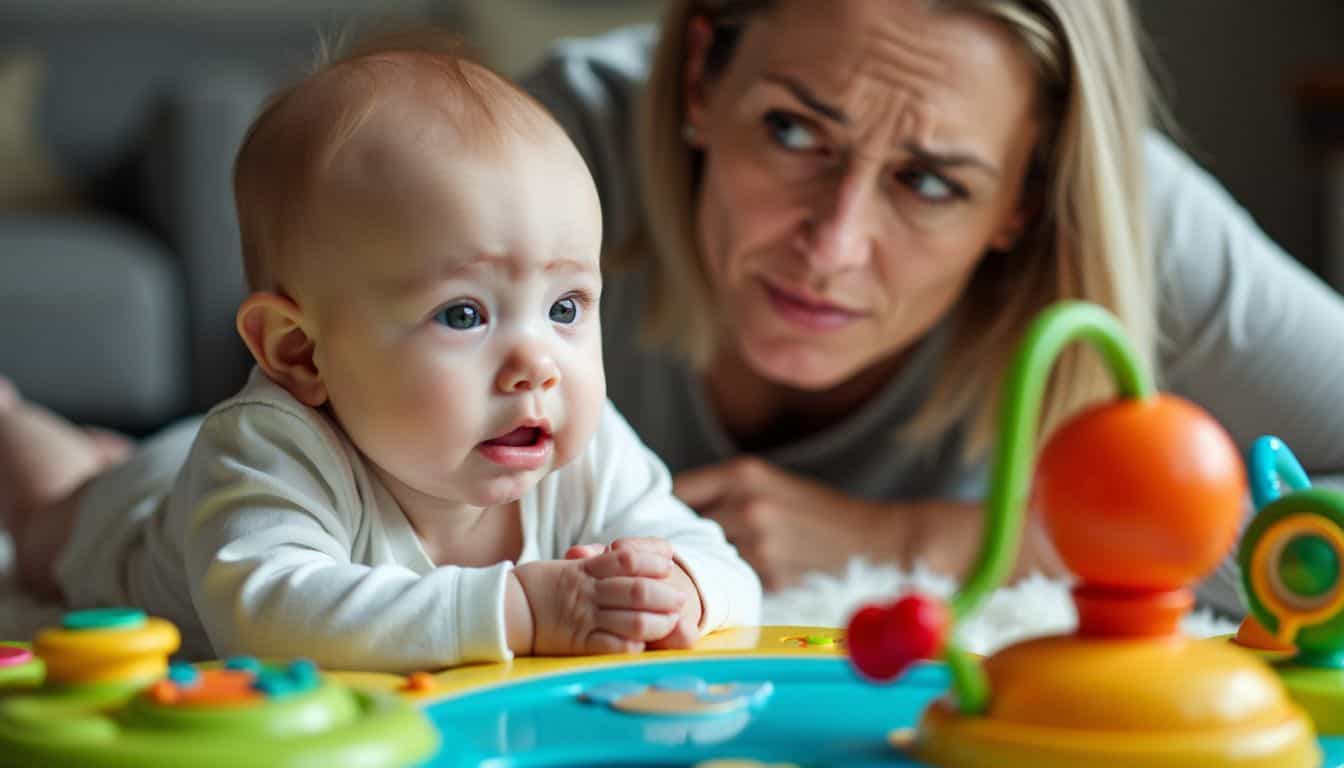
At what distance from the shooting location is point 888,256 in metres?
1.38

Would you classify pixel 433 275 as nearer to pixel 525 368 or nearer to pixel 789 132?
pixel 525 368

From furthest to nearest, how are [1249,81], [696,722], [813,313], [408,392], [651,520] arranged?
[1249,81], [813,313], [651,520], [408,392], [696,722]

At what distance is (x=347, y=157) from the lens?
2.69ft

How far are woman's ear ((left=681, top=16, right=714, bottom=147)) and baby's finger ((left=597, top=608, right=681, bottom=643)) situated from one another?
0.80 m

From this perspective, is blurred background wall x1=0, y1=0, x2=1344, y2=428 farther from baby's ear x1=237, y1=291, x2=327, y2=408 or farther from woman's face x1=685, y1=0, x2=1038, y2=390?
baby's ear x1=237, y1=291, x2=327, y2=408

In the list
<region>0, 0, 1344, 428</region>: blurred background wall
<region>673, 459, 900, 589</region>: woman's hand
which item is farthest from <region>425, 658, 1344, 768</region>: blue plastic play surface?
<region>0, 0, 1344, 428</region>: blurred background wall

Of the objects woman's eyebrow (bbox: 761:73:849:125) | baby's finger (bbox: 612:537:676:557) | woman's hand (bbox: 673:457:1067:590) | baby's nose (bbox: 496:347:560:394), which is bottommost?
woman's hand (bbox: 673:457:1067:590)

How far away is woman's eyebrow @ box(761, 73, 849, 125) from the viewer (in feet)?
4.36

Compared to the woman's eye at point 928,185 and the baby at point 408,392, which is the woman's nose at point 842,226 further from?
the baby at point 408,392

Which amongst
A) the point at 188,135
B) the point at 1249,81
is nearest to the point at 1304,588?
the point at 188,135

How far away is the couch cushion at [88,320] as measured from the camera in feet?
9.43

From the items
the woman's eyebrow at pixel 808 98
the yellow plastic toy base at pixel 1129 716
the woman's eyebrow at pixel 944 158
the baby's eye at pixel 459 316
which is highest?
the woman's eyebrow at pixel 808 98

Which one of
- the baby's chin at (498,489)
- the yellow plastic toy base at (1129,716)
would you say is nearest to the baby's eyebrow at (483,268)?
the baby's chin at (498,489)

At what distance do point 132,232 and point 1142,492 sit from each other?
2.91m
